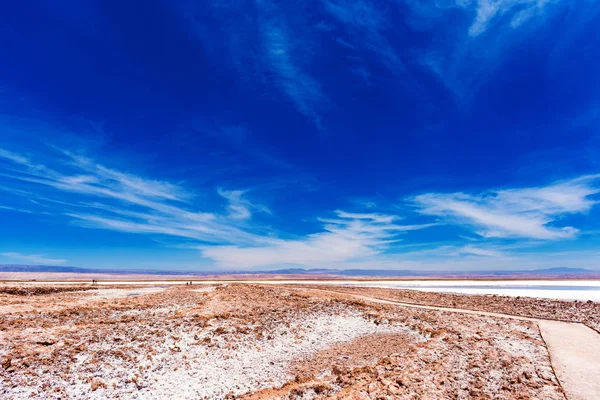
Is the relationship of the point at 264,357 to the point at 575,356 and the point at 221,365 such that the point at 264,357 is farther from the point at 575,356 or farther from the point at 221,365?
the point at 575,356

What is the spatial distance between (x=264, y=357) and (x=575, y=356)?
13.2 metres

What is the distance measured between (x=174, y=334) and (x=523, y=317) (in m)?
24.2

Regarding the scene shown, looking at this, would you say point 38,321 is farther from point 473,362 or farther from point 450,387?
point 473,362

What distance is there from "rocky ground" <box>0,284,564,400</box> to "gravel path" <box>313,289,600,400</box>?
44 centimetres

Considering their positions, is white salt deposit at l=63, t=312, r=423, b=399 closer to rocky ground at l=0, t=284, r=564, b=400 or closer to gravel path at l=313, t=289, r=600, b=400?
rocky ground at l=0, t=284, r=564, b=400

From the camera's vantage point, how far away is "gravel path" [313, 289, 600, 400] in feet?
33.9

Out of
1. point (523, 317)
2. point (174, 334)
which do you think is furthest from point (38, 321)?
point (523, 317)

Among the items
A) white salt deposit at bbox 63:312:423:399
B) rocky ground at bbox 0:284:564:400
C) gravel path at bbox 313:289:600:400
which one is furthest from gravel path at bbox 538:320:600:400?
white salt deposit at bbox 63:312:423:399

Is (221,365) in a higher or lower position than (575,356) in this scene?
lower

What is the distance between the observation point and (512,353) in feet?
46.4

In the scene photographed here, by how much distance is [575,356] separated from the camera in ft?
45.0

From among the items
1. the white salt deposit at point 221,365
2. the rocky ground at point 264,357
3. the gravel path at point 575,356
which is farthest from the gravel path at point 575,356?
the white salt deposit at point 221,365

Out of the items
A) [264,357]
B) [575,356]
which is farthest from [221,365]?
[575,356]

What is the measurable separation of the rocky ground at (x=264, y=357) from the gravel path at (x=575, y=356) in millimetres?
440
